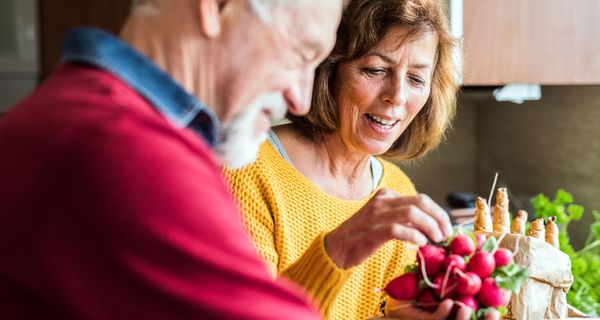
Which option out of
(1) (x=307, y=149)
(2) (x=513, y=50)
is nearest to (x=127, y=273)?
(1) (x=307, y=149)

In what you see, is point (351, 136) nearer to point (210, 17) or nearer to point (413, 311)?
point (413, 311)

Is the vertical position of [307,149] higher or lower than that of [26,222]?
lower

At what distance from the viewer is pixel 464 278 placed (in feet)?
3.49

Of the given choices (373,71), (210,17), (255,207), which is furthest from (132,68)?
(373,71)

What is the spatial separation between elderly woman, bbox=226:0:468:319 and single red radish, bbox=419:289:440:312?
1.00 feet

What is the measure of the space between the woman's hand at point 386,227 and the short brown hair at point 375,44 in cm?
46

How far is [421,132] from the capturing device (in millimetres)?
1748

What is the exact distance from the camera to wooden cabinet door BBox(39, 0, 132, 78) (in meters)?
2.98

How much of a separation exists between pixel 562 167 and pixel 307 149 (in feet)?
3.45

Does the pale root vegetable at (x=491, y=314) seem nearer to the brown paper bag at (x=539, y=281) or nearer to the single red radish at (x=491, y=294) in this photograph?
the single red radish at (x=491, y=294)

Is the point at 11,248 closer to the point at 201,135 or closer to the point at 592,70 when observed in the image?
the point at 201,135

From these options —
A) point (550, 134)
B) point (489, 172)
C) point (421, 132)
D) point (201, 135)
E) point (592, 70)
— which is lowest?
point (489, 172)

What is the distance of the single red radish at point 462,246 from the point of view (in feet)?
3.60

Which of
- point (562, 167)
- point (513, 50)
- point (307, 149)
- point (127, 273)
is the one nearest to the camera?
point (127, 273)
